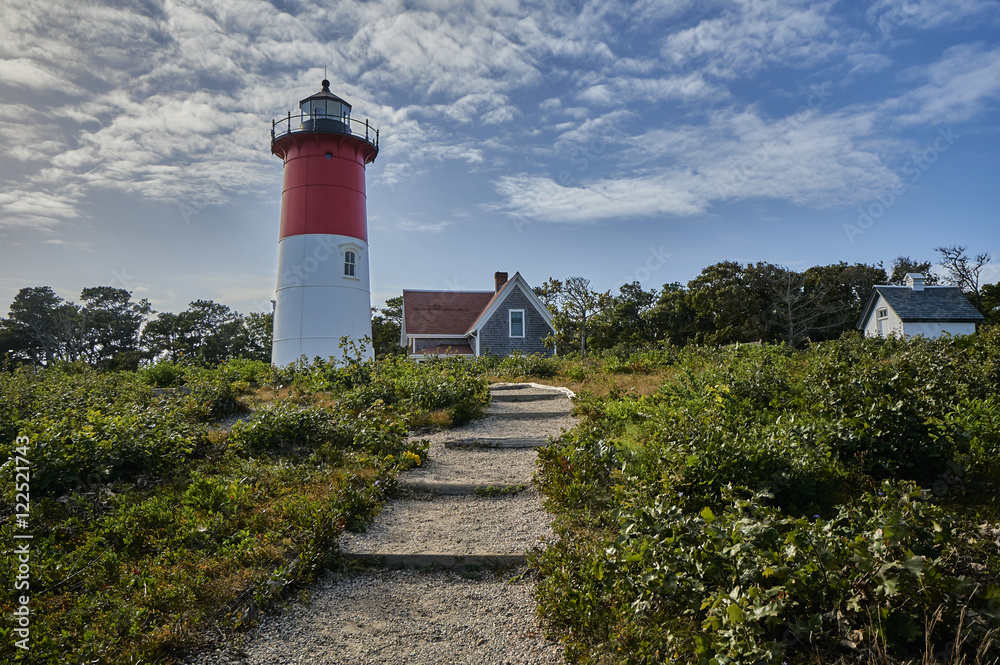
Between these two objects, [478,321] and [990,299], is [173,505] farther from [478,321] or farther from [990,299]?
[990,299]

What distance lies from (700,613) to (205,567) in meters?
3.47

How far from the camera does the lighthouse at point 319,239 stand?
1852cm

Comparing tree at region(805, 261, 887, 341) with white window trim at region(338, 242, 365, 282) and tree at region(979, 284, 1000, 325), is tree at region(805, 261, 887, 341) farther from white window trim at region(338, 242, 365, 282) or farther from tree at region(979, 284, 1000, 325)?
white window trim at region(338, 242, 365, 282)

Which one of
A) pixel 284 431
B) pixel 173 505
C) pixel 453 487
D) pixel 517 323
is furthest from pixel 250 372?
pixel 517 323

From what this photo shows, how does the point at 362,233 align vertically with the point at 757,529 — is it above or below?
above

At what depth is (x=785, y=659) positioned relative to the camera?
9.02ft

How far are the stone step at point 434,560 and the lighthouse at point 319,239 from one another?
1390cm

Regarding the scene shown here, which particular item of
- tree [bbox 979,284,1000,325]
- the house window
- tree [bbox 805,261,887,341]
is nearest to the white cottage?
tree [bbox 805,261,887,341]

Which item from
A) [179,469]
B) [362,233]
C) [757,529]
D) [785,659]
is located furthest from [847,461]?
[362,233]

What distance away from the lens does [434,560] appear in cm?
471

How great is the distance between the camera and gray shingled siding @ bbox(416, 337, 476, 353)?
26.2m

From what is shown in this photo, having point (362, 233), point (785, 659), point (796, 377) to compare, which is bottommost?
point (785, 659)

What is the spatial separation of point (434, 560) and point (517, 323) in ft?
67.3

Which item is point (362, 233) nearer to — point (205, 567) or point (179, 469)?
point (179, 469)
